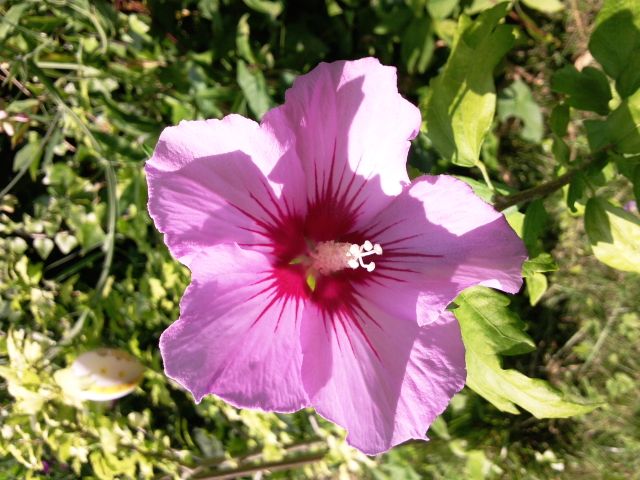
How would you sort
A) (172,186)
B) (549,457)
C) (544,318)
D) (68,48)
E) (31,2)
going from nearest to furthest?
(172,186), (31,2), (68,48), (549,457), (544,318)

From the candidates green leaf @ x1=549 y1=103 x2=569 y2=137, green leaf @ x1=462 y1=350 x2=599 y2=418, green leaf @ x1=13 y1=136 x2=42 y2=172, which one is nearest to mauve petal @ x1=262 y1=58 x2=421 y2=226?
green leaf @ x1=462 y1=350 x2=599 y2=418

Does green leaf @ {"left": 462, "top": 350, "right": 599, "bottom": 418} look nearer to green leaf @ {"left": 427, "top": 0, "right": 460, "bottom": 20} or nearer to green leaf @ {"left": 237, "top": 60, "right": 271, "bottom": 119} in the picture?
green leaf @ {"left": 237, "top": 60, "right": 271, "bottom": 119}

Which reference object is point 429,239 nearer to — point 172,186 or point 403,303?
point 403,303

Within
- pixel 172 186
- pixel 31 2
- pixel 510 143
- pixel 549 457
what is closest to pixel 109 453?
pixel 172 186

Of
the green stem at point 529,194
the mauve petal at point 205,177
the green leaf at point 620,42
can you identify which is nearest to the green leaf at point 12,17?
the mauve petal at point 205,177

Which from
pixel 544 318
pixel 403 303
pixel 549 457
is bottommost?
pixel 549 457

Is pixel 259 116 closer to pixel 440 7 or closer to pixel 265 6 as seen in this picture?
pixel 265 6
